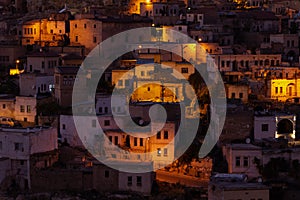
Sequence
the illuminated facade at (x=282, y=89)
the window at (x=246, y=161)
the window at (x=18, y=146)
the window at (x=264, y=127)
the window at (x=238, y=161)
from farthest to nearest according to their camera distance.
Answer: the illuminated facade at (x=282, y=89)
the window at (x=264, y=127)
the window at (x=18, y=146)
the window at (x=238, y=161)
the window at (x=246, y=161)

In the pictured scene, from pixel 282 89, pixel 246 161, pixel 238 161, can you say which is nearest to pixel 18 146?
pixel 238 161

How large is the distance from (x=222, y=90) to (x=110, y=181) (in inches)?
258

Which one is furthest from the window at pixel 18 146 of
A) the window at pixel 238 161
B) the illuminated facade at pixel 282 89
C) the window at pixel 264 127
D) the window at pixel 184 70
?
the illuminated facade at pixel 282 89

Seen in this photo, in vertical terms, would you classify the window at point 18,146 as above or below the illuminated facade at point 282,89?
below

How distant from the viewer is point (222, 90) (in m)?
32.8

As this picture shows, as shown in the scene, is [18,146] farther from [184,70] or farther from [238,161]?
[184,70]

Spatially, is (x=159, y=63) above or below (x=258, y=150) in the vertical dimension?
above

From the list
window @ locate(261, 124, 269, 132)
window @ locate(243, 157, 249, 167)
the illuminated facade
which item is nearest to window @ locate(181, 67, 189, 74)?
the illuminated facade

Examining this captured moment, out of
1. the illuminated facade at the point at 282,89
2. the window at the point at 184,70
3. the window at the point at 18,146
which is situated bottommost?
the window at the point at 18,146

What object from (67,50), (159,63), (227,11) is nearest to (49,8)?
(227,11)

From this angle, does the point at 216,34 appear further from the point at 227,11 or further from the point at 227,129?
the point at 227,129

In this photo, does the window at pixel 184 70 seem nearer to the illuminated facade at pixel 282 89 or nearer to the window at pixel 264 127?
the illuminated facade at pixel 282 89

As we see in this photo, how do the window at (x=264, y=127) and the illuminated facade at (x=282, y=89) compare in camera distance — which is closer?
the window at (x=264, y=127)

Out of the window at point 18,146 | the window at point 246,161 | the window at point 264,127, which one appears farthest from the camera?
the window at point 264,127
